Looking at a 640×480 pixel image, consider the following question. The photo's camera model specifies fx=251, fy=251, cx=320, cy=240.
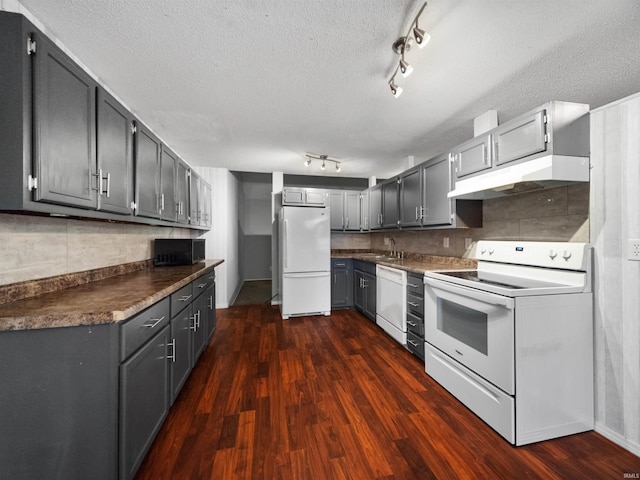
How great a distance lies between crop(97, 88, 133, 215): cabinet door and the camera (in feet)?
4.75

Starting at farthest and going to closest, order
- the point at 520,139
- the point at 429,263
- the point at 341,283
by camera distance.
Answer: the point at 341,283, the point at 429,263, the point at 520,139

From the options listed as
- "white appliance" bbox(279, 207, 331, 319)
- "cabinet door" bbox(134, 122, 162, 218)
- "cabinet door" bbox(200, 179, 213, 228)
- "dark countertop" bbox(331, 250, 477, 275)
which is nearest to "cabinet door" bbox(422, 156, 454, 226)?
"dark countertop" bbox(331, 250, 477, 275)

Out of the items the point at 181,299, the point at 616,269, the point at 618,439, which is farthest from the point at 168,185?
the point at 618,439

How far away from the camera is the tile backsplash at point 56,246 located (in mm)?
1271

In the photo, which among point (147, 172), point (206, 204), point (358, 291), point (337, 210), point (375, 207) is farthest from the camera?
point (337, 210)

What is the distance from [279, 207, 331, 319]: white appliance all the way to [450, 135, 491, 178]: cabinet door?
191 centimetres

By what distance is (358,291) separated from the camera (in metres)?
4.09

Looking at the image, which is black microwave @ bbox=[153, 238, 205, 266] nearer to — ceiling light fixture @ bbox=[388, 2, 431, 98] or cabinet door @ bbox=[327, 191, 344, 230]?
cabinet door @ bbox=[327, 191, 344, 230]

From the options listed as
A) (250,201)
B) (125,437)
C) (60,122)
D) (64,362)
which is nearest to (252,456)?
(125,437)

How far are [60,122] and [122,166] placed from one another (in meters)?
0.52

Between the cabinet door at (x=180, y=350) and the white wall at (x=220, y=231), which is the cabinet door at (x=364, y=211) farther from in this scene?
the cabinet door at (x=180, y=350)

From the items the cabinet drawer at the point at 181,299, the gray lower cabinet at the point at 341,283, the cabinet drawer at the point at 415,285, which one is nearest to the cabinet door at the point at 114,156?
the cabinet drawer at the point at 181,299

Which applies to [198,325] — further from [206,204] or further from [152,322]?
[206,204]

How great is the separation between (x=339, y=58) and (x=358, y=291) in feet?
10.5
